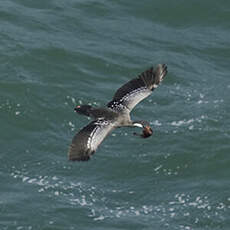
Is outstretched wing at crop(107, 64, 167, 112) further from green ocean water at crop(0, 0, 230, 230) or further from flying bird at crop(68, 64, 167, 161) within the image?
green ocean water at crop(0, 0, 230, 230)

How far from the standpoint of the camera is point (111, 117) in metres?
16.4

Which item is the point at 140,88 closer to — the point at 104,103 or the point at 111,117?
the point at 111,117

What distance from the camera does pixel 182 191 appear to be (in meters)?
19.8

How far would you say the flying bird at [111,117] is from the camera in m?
15.4

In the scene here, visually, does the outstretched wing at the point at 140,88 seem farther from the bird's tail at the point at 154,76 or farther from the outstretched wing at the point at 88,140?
the outstretched wing at the point at 88,140

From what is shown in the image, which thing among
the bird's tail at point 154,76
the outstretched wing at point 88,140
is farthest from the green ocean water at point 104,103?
the outstretched wing at point 88,140

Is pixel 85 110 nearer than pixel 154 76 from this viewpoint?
Yes

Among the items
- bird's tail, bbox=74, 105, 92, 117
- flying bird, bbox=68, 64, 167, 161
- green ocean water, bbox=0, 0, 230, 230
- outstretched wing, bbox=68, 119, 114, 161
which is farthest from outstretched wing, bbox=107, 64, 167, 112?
green ocean water, bbox=0, 0, 230, 230

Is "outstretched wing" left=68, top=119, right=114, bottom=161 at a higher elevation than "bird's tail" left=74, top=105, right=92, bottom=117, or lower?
lower

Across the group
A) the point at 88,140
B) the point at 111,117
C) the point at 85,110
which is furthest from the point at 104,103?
the point at 88,140

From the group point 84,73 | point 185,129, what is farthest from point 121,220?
point 84,73

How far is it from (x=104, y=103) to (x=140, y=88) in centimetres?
450

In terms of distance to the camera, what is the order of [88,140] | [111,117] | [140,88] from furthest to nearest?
[140,88]
[111,117]
[88,140]

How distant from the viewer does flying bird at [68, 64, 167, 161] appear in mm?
15359
